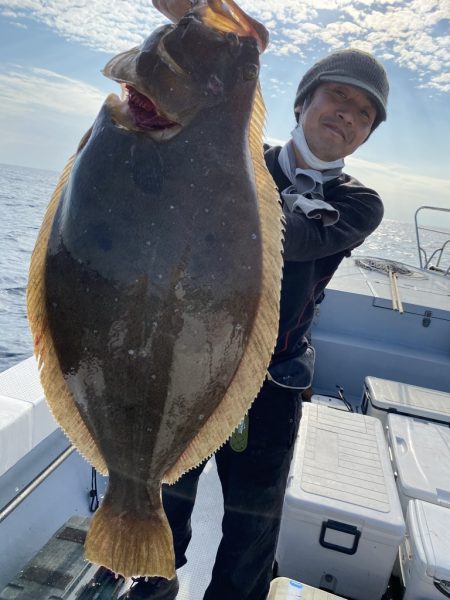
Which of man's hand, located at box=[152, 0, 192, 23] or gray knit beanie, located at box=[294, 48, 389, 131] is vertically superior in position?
man's hand, located at box=[152, 0, 192, 23]

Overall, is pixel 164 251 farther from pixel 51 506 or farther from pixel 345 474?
pixel 51 506

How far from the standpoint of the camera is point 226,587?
8.70 ft

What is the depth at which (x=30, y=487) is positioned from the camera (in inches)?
128

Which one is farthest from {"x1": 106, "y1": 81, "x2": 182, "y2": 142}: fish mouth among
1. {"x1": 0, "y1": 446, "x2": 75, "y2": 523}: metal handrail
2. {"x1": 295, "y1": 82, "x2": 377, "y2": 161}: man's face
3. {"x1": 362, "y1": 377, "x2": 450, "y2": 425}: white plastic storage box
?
{"x1": 362, "y1": 377, "x2": 450, "y2": 425}: white plastic storage box

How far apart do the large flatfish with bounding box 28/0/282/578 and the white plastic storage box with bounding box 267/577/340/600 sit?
133cm

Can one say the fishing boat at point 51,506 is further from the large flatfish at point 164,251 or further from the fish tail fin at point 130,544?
the large flatfish at point 164,251

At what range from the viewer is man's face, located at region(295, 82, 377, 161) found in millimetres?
2543

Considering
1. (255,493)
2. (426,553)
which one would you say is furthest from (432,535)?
(255,493)

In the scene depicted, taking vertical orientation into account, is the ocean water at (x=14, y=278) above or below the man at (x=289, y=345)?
below

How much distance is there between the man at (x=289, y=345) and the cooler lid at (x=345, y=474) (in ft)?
1.83

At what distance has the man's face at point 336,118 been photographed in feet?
8.34

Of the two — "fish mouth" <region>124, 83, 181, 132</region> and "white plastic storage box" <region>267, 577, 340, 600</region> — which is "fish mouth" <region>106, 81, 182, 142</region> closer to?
"fish mouth" <region>124, 83, 181, 132</region>

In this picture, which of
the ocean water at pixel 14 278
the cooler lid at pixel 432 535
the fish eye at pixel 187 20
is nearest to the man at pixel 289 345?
the cooler lid at pixel 432 535

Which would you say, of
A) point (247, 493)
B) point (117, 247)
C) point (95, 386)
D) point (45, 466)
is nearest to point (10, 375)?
point (45, 466)
